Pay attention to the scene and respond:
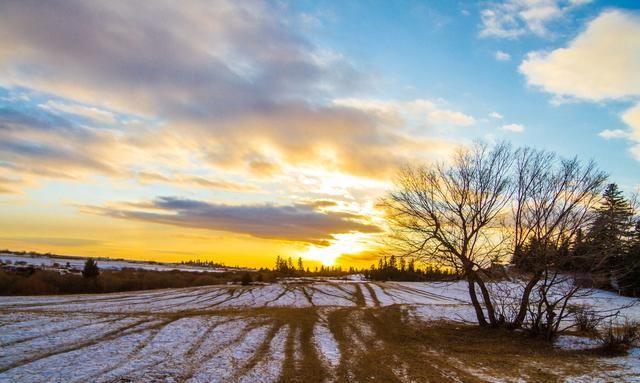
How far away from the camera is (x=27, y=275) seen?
124 ft

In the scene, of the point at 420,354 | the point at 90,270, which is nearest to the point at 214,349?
the point at 420,354

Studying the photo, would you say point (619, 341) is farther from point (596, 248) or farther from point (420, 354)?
point (420, 354)

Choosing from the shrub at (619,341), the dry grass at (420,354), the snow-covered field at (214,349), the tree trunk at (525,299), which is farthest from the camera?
the tree trunk at (525,299)

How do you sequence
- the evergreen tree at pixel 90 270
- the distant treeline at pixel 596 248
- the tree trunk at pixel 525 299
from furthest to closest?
the evergreen tree at pixel 90 270 < the tree trunk at pixel 525 299 < the distant treeline at pixel 596 248

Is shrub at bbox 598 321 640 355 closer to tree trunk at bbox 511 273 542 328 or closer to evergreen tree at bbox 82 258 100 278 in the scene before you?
tree trunk at bbox 511 273 542 328

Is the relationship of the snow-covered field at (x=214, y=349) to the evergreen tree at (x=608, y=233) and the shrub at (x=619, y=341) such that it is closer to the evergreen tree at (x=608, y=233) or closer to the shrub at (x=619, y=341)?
the shrub at (x=619, y=341)

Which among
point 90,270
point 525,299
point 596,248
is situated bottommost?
point 90,270

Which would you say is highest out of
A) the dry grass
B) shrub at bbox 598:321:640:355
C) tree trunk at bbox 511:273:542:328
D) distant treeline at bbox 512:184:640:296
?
distant treeline at bbox 512:184:640:296

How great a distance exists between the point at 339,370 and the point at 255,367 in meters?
2.50

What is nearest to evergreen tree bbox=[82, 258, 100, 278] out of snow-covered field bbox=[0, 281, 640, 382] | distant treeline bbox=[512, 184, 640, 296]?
snow-covered field bbox=[0, 281, 640, 382]

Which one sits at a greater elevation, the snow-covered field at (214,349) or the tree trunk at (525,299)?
the tree trunk at (525,299)

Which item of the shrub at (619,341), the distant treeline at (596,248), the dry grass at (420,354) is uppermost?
the distant treeline at (596,248)

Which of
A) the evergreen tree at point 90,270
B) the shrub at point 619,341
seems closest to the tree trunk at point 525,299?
the shrub at point 619,341

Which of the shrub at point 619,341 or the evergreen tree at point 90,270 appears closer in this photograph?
the shrub at point 619,341
